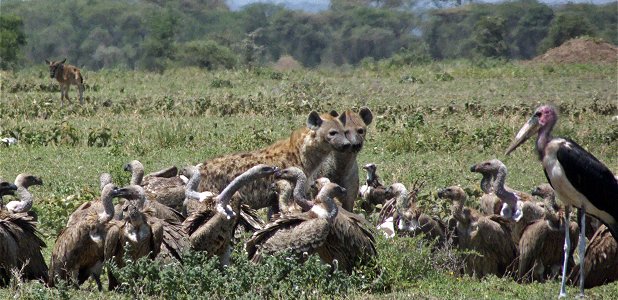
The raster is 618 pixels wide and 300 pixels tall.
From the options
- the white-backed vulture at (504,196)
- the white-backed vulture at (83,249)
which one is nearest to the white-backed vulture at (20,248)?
the white-backed vulture at (83,249)

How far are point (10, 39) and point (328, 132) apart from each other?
29.0 m

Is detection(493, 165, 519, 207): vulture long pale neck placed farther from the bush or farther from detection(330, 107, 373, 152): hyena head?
the bush

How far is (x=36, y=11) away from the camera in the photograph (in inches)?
2771

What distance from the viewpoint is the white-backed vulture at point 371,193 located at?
10142 mm

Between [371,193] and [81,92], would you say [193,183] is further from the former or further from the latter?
[81,92]

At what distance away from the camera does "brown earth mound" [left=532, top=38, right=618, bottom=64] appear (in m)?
31.5

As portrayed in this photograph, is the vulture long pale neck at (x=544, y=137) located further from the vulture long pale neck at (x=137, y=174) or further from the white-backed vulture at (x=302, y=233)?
the vulture long pale neck at (x=137, y=174)

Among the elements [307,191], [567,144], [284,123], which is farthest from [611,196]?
[284,123]

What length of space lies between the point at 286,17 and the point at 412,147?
2182 inches

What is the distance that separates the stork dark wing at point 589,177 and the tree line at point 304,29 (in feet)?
127

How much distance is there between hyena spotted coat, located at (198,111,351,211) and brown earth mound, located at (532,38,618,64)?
22246mm

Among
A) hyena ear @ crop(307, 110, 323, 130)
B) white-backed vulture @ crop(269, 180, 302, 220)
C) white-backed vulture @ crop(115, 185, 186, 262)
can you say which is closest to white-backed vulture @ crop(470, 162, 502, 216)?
hyena ear @ crop(307, 110, 323, 130)

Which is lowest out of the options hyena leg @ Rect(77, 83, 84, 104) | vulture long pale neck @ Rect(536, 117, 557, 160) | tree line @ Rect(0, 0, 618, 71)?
tree line @ Rect(0, 0, 618, 71)

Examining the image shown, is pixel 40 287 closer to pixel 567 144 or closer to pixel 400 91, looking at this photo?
pixel 567 144
